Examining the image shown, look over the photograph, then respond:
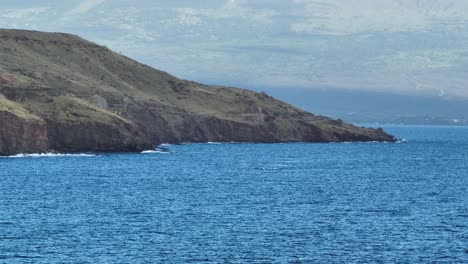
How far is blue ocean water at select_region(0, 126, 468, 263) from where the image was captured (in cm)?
9231

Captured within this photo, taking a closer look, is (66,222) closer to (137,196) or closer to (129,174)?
(137,196)

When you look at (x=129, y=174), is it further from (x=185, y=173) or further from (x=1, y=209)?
(x=1, y=209)

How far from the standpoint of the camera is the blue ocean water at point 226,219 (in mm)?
92312

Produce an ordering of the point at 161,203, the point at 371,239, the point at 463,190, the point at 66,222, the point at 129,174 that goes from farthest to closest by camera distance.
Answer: the point at 129,174, the point at 463,190, the point at 161,203, the point at 66,222, the point at 371,239

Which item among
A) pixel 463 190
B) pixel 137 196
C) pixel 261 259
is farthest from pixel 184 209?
pixel 463 190

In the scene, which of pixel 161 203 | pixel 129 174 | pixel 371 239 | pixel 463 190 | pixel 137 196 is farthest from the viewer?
pixel 129 174

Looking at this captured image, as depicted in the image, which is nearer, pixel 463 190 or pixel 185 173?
pixel 463 190

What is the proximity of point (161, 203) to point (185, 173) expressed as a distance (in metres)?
59.6

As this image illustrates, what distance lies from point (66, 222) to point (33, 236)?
34.9 ft

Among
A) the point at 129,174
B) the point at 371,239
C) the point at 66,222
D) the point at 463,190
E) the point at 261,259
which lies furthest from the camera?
the point at 129,174

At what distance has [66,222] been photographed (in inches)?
4380

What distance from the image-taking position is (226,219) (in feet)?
381

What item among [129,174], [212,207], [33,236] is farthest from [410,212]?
[129,174]

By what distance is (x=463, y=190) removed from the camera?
6324 inches
